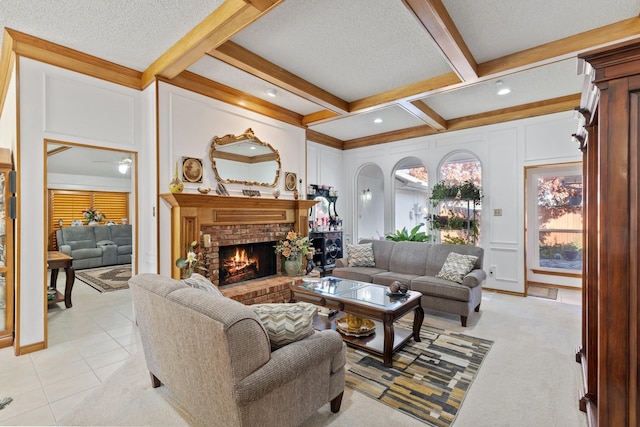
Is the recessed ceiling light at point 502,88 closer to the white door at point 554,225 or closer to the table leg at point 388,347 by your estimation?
the white door at point 554,225

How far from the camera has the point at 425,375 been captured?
2504mm

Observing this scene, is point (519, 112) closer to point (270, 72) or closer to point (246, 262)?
point (270, 72)

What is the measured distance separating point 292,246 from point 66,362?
294 centimetres

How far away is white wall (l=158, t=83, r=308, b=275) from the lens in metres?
3.62

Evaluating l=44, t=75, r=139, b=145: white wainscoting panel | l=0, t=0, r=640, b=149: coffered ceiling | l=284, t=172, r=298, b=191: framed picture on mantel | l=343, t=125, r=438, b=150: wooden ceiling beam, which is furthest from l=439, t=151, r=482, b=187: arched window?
l=44, t=75, r=139, b=145: white wainscoting panel

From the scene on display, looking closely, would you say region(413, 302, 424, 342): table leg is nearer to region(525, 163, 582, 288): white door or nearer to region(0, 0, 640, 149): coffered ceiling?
region(0, 0, 640, 149): coffered ceiling

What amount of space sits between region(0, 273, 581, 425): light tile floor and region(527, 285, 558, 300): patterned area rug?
571cm

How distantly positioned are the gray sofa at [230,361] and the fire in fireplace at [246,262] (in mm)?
2262

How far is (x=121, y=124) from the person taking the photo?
3541 mm

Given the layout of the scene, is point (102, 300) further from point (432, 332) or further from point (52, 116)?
point (432, 332)

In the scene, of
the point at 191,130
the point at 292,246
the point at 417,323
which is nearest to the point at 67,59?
the point at 191,130

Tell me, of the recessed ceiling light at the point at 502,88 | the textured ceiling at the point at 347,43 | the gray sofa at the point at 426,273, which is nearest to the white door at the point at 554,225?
the recessed ceiling light at the point at 502,88

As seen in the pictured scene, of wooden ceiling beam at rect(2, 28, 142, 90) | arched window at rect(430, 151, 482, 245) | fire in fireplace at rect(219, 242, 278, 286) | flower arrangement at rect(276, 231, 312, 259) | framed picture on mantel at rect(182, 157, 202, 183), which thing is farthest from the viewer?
arched window at rect(430, 151, 482, 245)

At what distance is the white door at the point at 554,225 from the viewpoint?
5316mm
